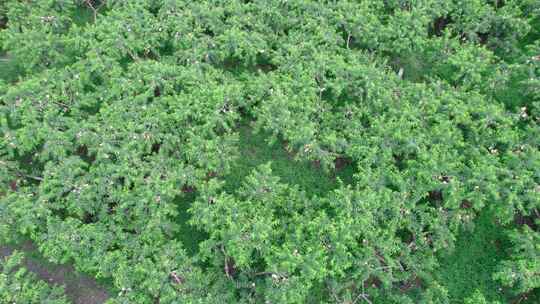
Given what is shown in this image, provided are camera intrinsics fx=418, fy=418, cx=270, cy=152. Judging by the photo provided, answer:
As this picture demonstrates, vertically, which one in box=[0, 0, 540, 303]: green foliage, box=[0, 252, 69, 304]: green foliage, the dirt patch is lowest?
the dirt patch

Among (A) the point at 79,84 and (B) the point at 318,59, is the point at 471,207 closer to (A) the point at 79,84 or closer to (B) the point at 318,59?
(B) the point at 318,59

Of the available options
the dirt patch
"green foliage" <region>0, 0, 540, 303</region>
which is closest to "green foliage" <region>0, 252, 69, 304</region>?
the dirt patch

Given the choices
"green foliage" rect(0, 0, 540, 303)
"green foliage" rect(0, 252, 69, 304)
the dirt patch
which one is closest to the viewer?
"green foliage" rect(0, 252, 69, 304)

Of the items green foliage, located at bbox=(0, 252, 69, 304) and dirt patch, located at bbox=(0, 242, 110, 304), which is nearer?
green foliage, located at bbox=(0, 252, 69, 304)

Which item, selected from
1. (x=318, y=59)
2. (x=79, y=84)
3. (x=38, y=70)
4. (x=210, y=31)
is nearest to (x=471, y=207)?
(x=318, y=59)

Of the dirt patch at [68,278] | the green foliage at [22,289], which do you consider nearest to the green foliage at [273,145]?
the dirt patch at [68,278]

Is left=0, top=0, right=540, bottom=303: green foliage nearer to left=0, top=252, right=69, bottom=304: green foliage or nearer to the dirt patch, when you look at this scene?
the dirt patch
